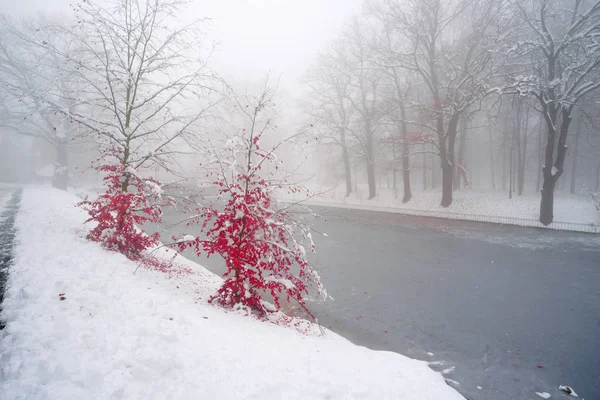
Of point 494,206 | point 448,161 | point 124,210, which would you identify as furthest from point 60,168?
point 494,206

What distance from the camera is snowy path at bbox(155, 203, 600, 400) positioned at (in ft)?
19.7

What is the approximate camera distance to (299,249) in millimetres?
6859

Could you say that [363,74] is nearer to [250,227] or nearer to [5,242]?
[250,227]

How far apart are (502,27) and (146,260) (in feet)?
77.9

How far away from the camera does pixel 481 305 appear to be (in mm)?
8812

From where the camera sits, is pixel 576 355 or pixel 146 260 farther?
pixel 146 260

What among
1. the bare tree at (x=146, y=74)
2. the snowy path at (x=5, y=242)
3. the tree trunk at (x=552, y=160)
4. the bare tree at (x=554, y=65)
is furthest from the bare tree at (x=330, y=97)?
the snowy path at (x=5, y=242)

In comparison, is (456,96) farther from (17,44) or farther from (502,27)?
(17,44)

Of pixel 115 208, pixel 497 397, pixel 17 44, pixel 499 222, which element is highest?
pixel 17 44

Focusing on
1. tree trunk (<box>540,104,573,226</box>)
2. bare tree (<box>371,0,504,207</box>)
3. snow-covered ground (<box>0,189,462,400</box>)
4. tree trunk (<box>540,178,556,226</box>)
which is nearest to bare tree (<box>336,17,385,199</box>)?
bare tree (<box>371,0,504,207</box>)

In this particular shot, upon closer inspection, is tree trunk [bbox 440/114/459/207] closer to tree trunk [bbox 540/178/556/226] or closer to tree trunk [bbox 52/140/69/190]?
tree trunk [bbox 540/178/556/226]

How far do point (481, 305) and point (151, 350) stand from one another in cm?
891

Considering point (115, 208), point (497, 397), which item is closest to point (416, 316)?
point (497, 397)

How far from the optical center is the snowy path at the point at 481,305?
6.02m
